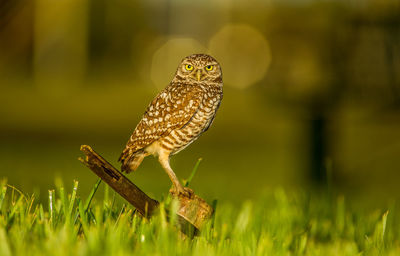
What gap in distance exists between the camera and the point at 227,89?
736 inches

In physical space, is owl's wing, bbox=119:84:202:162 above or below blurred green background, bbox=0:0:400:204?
below

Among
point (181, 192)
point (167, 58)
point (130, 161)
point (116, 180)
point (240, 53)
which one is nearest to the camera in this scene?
point (116, 180)

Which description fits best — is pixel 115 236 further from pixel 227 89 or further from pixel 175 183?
pixel 227 89

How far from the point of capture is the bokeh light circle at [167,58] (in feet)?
64.6

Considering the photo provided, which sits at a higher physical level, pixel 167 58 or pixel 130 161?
pixel 167 58

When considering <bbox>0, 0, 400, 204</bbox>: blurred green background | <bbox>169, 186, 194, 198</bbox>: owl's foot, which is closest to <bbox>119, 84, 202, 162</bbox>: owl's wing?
<bbox>169, 186, 194, 198</bbox>: owl's foot

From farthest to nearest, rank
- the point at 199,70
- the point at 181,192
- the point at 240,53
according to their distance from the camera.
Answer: the point at 240,53
the point at 199,70
the point at 181,192

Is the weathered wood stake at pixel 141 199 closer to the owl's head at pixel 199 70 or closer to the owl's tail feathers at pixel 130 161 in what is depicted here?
the owl's tail feathers at pixel 130 161

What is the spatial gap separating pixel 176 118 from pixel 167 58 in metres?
16.6

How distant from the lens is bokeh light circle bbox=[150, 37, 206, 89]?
19.7 m

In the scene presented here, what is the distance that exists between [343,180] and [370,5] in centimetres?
222

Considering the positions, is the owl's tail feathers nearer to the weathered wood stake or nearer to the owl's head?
the weathered wood stake

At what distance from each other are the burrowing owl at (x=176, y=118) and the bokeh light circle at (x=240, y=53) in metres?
14.1

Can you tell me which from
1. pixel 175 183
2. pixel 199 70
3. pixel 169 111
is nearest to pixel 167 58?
pixel 199 70
